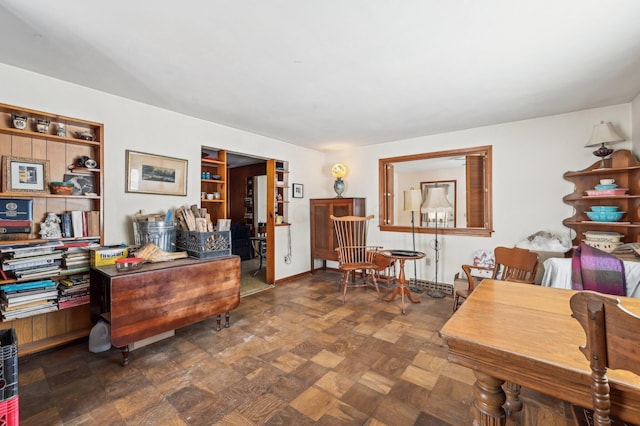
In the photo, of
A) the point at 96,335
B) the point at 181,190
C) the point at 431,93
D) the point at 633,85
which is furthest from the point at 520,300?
the point at 181,190

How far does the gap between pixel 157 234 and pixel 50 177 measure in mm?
948

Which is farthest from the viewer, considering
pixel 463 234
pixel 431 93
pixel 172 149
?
pixel 463 234

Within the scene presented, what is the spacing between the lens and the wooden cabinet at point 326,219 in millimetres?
4434

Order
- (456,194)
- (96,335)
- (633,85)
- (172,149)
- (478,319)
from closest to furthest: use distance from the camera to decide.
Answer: (478,319), (96,335), (633,85), (172,149), (456,194)

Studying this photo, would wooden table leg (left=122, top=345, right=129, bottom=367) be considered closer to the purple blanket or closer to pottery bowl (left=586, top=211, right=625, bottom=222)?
the purple blanket

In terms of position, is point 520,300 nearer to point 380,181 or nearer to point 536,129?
point 536,129

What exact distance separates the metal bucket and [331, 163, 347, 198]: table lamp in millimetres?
2754

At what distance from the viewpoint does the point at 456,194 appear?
457 cm

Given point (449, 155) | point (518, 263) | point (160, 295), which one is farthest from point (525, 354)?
point (449, 155)

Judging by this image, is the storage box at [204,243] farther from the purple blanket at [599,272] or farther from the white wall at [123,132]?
the purple blanket at [599,272]

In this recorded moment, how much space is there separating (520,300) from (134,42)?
2729 mm

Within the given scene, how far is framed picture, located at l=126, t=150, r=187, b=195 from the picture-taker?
2.69 meters

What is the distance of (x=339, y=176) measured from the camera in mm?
4801

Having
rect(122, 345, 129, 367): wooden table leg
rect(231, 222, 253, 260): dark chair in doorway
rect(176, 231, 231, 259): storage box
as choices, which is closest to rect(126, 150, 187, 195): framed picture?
rect(176, 231, 231, 259): storage box
